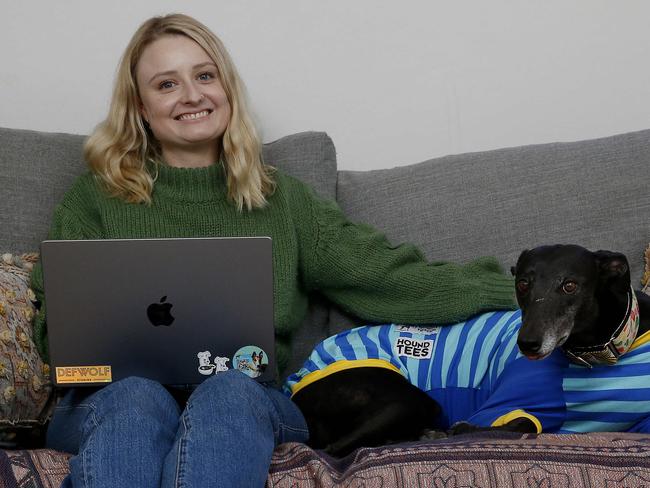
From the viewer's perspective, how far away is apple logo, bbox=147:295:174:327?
1.54m

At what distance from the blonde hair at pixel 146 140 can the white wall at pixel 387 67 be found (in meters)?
0.39

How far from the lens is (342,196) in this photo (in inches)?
89.9

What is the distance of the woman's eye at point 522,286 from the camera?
1.50 meters

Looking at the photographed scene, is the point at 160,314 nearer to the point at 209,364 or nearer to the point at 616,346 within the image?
the point at 209,364

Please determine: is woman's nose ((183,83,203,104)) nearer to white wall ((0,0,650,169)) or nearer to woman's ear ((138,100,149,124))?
woman's ear ((138,100,149,124))

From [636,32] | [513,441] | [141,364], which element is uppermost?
[636,32]

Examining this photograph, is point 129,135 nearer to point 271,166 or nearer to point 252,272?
point 271,166

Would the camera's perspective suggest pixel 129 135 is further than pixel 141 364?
Yes

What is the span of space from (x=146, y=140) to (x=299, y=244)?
0.49 m

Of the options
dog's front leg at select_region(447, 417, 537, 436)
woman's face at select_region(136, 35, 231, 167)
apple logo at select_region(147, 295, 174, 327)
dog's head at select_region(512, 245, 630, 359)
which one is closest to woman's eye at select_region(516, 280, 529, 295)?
dog's head at select_region(512, 245, 630, 359)

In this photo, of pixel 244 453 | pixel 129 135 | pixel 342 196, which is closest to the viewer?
pixel 244 453

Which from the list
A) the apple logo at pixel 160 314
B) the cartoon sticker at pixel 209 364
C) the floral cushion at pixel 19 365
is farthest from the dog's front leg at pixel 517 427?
the floral cushion at pixel 19 365

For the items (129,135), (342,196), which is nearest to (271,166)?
(342,196)

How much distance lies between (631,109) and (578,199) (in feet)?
1.91
